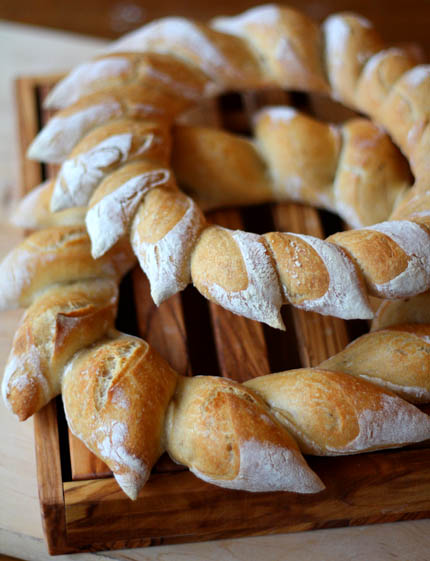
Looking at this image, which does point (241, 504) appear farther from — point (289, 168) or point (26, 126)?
point (26, 126)

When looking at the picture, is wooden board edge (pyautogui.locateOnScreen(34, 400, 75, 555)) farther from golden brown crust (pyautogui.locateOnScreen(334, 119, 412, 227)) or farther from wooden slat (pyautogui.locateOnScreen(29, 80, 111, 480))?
golden brown crust (pyautogui.locateOnScreen(334, 119, 412, 227))

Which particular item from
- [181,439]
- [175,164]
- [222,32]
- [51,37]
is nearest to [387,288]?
[181,439]

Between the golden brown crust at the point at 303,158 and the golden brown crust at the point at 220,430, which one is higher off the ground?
the golden brown crust at the point at 303,158

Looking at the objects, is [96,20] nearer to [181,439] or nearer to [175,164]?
[175,164]

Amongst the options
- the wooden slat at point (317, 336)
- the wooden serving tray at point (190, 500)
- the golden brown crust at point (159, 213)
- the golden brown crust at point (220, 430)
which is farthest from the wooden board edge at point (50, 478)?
the wooden slat at point (317, 336)

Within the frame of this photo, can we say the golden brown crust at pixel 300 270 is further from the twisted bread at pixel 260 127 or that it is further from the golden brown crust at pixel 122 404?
the golden brown crust at pixel 122 404

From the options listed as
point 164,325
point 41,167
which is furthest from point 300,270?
point 41,167
